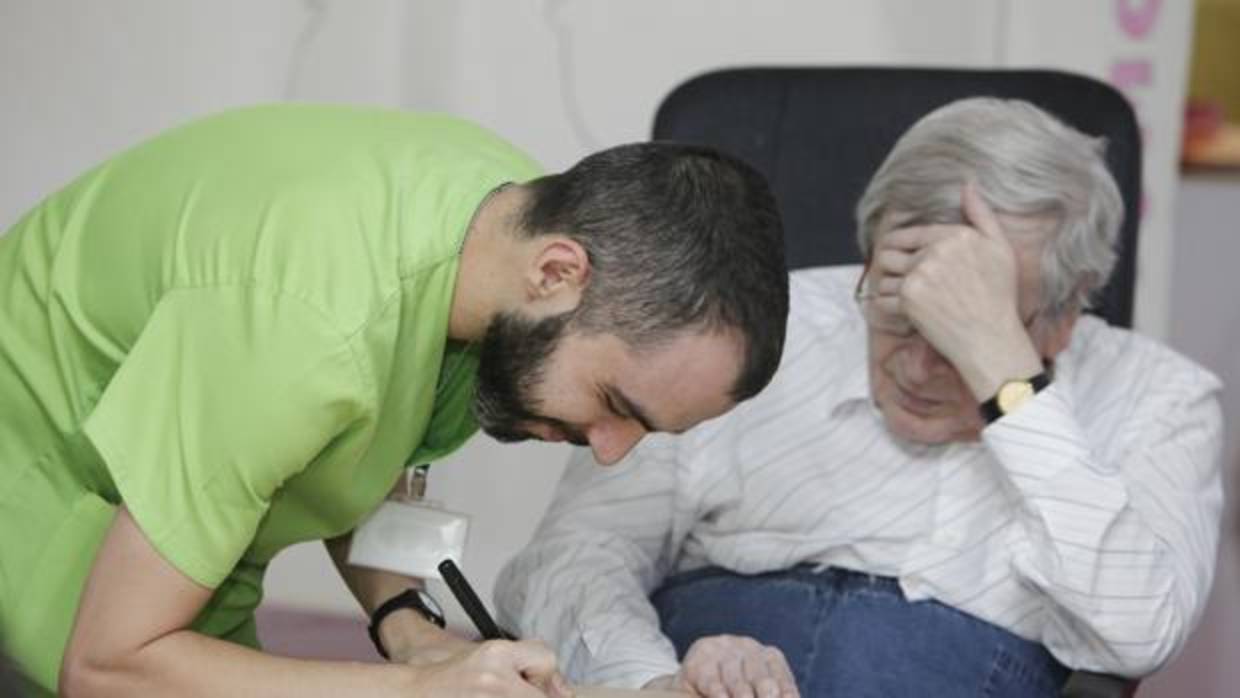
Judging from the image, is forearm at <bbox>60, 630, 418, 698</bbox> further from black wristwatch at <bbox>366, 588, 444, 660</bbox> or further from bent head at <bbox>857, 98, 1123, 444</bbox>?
bent head at <bbox>857, 98, 1123, 444</bbox>

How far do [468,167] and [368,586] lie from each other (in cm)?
53

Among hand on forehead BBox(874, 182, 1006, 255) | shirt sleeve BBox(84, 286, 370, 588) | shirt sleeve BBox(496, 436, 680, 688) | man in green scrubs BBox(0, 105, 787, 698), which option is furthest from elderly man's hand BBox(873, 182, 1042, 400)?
shirt sleeve BBox(84, 286, 370, 588)

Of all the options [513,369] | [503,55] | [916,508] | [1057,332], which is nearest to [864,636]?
[916,508]

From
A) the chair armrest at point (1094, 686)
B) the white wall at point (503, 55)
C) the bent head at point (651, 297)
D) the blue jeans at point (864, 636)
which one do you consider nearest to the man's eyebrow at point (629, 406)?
the bent head at point (651, 297)

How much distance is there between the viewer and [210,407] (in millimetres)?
1410

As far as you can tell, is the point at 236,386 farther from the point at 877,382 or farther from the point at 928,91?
the point at 928,91

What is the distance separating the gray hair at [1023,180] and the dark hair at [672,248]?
55 centimetres

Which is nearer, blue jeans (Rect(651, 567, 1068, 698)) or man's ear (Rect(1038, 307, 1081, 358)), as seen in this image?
blue jeans (Rect(651, 567, 1068, 698))

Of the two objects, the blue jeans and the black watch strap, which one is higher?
the black watch strap

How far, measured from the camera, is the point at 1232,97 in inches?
164

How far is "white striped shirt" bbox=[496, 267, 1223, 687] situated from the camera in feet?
6.48

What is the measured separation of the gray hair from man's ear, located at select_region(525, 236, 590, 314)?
0.66 m

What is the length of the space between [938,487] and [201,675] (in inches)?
39.2

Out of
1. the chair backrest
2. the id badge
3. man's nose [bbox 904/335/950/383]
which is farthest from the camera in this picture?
the chair backrest
